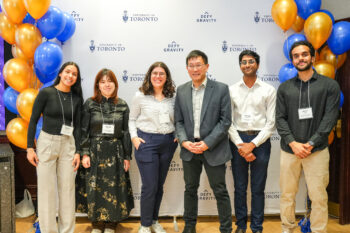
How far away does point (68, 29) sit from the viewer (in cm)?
292

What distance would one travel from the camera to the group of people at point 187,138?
2.43 meters

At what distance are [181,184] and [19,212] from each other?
173cm

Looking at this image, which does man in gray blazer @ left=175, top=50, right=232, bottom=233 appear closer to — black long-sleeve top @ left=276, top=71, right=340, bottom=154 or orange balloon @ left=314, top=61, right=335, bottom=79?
black long-sleeve top @ left=276, top=71, right=340, bottom=154

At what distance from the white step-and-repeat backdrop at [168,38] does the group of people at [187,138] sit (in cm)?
47

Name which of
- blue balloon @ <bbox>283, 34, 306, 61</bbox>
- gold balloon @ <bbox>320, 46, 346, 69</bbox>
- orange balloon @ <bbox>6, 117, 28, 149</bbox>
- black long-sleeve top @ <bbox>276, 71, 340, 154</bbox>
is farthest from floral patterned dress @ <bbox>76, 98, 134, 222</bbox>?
gold balloon @ <bbox>320, 46, 346, 69</bbox>

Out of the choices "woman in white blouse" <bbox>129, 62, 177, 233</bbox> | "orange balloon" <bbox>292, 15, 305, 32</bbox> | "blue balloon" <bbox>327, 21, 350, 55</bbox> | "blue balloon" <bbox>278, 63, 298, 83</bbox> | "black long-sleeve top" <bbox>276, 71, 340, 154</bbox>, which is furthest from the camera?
"orange balloon" <bbox>292, 15, 305, 32</bbox>

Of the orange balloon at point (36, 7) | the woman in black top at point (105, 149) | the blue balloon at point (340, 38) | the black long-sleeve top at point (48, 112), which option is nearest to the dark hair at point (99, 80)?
the woman in black top at point (105, 149)

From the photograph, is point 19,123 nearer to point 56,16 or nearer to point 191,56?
point 56,16

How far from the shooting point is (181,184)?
327 centimetres

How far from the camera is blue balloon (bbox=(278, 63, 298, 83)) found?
289cm

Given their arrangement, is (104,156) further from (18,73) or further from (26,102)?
(18,73)

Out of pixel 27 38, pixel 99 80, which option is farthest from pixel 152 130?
pixel 27 38

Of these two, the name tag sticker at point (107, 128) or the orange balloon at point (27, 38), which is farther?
the name tag sticker at point (107, 128)

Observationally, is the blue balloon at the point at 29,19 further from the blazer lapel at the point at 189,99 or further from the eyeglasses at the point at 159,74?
the blazer lapel at the point at 189,99
